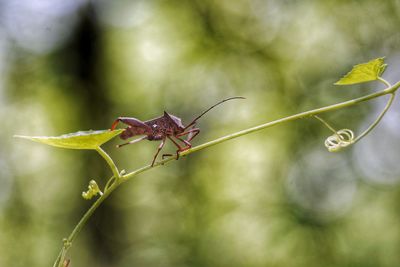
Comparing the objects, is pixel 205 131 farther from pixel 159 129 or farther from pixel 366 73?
pixel 366 73

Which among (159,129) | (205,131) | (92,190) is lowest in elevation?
(92,190)

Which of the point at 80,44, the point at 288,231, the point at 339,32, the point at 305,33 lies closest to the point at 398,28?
the point at 339,32

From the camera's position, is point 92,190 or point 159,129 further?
point 159,129

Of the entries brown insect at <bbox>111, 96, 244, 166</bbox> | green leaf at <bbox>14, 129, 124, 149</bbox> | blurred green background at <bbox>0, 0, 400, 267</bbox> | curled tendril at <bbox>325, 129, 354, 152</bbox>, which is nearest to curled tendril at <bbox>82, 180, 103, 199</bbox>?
green leaf at <bbox>14, 129, 124, 149</bbox>

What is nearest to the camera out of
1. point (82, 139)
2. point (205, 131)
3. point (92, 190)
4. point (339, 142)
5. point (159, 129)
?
Result: point (82, 139)

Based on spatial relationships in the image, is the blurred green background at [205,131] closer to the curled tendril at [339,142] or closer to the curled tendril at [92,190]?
the curled tendril at [339,142]

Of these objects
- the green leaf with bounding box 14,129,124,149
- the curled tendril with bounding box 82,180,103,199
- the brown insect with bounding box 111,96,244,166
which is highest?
the brown insect with bounding box 111,96,244,166

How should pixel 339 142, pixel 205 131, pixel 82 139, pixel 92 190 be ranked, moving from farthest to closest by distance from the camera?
1. pixel 205 131
2. pixel 339 142
3. pixel 92 190
4. pixel 82 139

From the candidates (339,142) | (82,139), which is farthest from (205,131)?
(82,139)

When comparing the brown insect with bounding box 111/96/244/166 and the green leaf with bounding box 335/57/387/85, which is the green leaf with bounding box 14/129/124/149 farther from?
the green leaf with bounding box 335/57/387/85

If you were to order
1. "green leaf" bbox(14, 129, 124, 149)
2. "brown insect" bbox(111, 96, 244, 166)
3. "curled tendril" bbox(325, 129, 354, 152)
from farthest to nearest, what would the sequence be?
"brown insect" bbox(111, 96, 244, 166) < "curled tendril" bbox(325, 129, 354, 152) < "green leaf" bbox(14, 129, 124, 149)
